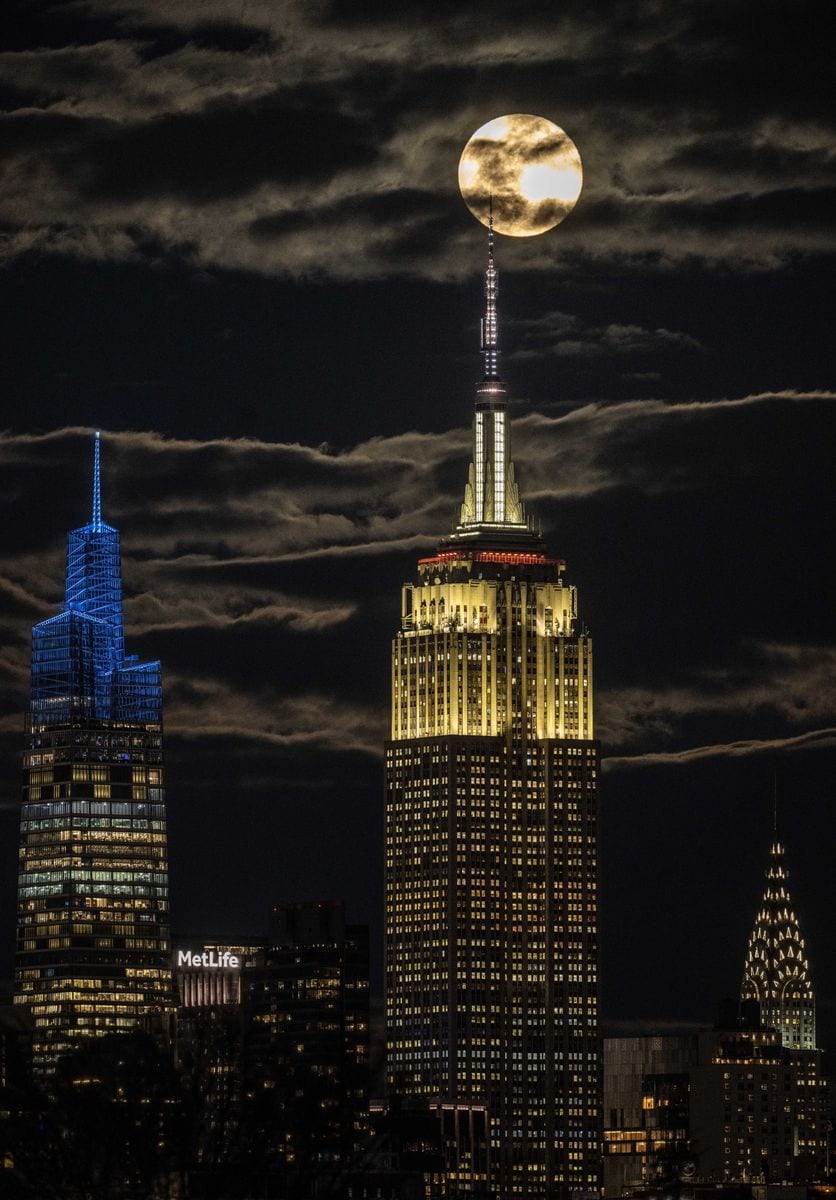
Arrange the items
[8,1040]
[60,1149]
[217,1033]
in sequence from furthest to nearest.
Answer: [217,1033] < [8,1040] < [60,1149]

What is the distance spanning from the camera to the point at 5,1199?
122562 mm

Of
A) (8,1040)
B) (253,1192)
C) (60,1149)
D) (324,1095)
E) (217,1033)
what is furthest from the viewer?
(217,1033)

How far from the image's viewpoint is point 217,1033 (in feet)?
652

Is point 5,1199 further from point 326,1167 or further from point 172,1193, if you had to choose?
point 326,1167

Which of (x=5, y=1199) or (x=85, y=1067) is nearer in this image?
(x=5, y=1199)

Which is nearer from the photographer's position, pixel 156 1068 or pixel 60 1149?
pixel 60 1149

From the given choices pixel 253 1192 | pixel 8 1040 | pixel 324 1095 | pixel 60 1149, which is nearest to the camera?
pixel 60 1149

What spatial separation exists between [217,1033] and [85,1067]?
50876 mm

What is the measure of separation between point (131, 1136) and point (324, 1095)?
40.2m

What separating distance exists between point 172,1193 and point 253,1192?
5.92m

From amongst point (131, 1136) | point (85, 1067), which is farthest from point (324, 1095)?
point (131, 1136)

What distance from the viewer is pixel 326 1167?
13275 centimetres

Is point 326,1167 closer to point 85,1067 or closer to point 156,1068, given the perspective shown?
point 156,1068

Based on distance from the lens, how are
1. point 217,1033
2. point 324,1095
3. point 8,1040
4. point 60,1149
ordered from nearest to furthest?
point 60,1149 → point 8,1040 → point 324,1095 → point 217,1033
